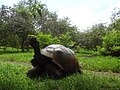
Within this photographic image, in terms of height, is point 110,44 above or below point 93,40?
below

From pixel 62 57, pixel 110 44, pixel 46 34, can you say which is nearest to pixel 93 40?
pixel 46 34

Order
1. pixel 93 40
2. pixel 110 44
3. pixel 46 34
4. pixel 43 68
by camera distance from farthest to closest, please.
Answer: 1. pixel 93 40
2. pixel 46 34
3. pixel 110 44
4. pixel 43 68

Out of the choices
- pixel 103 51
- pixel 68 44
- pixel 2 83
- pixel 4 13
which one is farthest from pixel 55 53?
pixel 4 13

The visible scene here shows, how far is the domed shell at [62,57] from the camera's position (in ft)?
24.0

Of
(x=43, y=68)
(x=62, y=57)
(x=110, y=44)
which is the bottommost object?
(x=43, y=68)

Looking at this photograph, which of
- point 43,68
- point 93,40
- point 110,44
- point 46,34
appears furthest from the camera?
point 93,40

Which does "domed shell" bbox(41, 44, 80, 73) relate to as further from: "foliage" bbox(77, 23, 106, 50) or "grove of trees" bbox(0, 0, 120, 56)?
"foliage" bbox(77, 23, 106, 50)

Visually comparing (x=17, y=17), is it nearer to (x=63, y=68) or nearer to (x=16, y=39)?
(x=16, y=39)

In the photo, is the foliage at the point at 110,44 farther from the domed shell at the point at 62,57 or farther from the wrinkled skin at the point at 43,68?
the wrinkled skin at the point at 43,68

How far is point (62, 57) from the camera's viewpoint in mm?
7457

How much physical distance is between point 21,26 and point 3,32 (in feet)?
8.27

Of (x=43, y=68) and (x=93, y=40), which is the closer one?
(x=43, y=68)

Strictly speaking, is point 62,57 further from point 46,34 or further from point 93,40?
point 93,40

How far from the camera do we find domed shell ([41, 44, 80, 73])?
24.0ft
